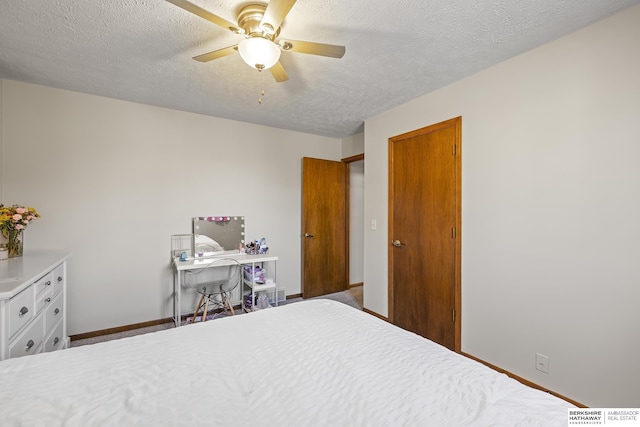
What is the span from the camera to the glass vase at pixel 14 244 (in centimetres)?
225

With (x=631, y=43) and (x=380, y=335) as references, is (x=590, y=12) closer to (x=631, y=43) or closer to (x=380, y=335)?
(x=631, y=43)

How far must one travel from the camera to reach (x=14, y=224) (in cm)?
221

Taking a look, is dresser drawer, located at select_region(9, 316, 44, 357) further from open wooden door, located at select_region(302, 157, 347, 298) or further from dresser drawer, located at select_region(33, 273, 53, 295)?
open wooden door, located at select_region(302, 157, 347, 298)

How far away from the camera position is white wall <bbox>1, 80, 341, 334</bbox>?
8.36 feet

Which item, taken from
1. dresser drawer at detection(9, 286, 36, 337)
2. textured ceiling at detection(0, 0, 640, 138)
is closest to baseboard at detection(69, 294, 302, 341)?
dresser drawer at detection(9, 286, 36, 337)

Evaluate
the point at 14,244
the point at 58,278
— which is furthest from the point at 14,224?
the point at 58,278

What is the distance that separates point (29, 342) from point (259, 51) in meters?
2.19

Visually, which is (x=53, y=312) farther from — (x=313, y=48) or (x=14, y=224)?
(x=313, y=48)

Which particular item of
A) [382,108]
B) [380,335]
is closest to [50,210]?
[380,335]

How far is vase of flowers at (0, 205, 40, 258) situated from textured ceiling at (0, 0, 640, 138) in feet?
3.72

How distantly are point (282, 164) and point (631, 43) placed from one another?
3.25 metres

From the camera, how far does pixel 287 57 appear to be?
2.03m

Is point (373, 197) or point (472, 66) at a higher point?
point (472, 66)

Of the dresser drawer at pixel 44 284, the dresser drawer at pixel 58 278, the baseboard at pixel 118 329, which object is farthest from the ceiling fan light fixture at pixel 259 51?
the baseboard at pixel 118 329
